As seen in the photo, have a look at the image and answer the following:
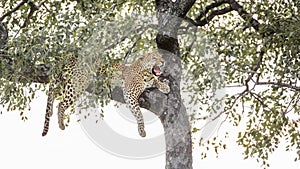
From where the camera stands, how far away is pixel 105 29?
6.77 meters

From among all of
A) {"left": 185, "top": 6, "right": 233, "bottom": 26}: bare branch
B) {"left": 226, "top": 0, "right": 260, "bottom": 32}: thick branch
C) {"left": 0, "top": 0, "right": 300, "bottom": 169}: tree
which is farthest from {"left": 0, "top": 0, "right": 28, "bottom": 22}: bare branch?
{"left": 226, "top": 0, "right": 260, "bottom": 32}: thick branch

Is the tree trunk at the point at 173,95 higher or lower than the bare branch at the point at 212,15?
lower

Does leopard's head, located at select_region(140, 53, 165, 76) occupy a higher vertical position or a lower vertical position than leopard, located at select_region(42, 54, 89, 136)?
higher

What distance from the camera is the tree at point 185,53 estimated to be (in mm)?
6828

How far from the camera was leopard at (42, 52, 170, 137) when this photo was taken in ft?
23.5

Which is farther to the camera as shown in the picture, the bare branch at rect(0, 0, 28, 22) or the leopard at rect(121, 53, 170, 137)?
the bare branch at rect(0, 0, 28, 22)

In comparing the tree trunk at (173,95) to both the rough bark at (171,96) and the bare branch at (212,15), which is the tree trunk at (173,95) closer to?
the rough bark at (171,96)

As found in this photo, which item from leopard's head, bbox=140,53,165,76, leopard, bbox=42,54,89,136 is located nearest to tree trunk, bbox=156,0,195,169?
leopard's head, bbox=140,53,165,76

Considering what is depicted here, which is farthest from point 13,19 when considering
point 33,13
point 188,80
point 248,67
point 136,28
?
point 248,67

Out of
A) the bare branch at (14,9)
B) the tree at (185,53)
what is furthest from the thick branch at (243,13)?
the bare branch at (14,9)

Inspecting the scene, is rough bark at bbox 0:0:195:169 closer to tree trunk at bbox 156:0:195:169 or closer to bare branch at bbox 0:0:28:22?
tree trunk at bbox 156:0:195:169

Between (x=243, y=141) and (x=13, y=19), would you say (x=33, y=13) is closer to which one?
(x=13, y=19)

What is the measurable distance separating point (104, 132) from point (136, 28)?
1522 millimetres

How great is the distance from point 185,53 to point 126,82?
1330 millimetres
